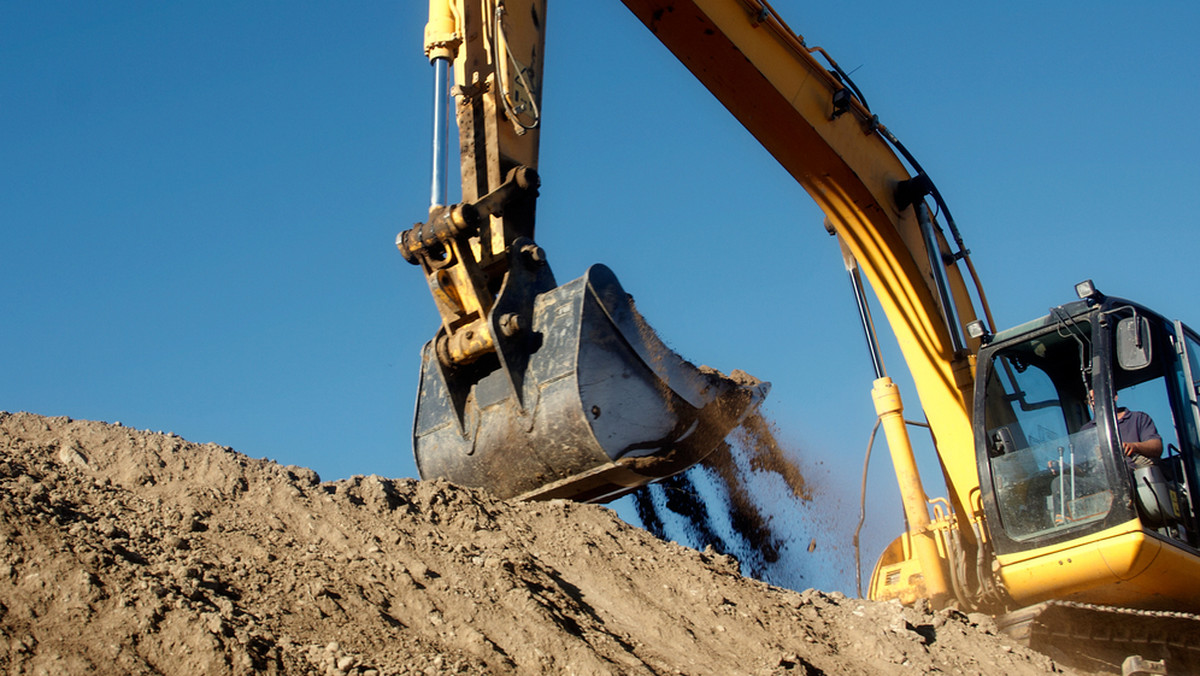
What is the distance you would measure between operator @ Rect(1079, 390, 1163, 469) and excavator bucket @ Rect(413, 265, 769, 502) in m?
1.90

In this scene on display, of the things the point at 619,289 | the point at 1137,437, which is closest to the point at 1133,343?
the point at 1137,437

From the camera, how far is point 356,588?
11.8ft

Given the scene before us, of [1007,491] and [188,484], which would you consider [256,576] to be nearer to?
[188,484]

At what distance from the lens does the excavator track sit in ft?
17.3

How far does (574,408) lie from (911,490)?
2451mm

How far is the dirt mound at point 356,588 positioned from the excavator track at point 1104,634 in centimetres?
27

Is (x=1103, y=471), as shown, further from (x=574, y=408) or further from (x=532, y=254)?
(x=532, y=254)

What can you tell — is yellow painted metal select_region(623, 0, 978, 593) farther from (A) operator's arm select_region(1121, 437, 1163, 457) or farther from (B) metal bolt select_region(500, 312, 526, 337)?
(B) metal bolt select_region(500, 312, 526, 337)

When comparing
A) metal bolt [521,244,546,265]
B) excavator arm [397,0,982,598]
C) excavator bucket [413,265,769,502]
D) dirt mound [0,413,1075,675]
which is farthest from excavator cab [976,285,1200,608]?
metal bolt [521,244,546,265]

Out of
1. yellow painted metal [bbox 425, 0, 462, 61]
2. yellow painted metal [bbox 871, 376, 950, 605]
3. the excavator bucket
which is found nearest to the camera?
the excavator bucket

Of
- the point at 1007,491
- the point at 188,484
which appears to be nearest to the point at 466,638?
the point at 188,484

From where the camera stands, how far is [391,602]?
3.58 metres

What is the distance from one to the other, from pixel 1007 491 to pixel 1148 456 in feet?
2.13

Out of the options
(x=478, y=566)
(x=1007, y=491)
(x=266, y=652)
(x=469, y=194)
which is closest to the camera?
(x=266, y=652)
